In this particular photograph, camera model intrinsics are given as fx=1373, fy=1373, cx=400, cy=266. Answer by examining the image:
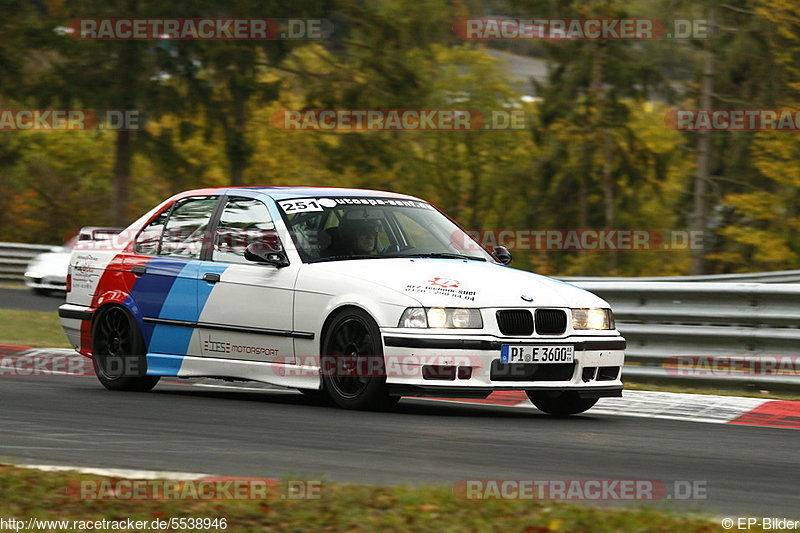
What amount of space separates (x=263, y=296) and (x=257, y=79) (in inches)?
1061

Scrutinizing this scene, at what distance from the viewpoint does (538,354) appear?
29.7 ft

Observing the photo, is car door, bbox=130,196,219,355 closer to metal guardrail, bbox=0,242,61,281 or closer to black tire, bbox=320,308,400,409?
black tire, bbox=320,308,400,409

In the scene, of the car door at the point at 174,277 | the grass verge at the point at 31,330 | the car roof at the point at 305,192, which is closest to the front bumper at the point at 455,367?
the car roof at the point at 305,192

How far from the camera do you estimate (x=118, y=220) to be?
3478 cm

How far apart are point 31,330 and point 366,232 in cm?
824

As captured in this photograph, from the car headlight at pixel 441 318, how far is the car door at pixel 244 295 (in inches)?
42.0

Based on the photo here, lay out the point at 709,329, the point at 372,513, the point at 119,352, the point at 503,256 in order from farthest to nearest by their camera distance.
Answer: the point at 709,329 → the point at 119,352 → the point at 503,256 → the point at 372,513

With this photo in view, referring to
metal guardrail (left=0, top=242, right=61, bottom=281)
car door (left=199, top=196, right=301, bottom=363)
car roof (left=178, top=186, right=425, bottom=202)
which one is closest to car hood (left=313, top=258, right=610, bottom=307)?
car door (left=199, top=196, right=301, bottom=363)

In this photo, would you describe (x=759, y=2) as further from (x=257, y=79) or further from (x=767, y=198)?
(x=257, y=79)

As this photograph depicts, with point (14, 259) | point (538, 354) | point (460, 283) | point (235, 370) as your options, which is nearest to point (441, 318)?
point (460, 283)

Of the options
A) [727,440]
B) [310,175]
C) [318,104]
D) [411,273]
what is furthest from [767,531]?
[310,175]

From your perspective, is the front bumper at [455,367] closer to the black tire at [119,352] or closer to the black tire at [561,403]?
the black tire at [561,403]

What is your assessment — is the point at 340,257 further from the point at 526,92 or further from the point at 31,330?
the point at 526,92

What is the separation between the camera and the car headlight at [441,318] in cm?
890
